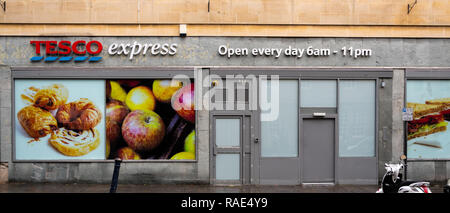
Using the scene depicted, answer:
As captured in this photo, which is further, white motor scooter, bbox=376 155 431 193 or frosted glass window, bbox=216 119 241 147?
frosted glass window, bbox=216 119 241 147

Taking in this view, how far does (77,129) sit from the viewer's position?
11.0m

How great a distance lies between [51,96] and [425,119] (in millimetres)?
11175

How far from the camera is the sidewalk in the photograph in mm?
10203

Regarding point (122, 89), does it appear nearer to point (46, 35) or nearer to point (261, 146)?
point (46, 35)

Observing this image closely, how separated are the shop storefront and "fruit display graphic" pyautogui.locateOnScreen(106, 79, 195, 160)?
0.03 m

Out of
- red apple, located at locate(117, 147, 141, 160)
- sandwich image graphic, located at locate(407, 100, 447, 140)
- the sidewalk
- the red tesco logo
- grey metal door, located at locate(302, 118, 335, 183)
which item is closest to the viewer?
the sidewalk

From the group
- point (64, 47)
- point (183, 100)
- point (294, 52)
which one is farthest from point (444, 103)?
point (64, 47)

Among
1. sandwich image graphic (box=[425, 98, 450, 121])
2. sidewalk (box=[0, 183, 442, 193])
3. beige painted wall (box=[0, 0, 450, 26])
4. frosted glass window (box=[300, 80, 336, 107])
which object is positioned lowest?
sidewalk (box=[0, 183, 442, 193])

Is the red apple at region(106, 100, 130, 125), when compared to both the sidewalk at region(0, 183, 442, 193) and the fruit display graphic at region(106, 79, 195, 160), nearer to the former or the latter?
the fruit display graphic at region(106, 79, 195, 160)

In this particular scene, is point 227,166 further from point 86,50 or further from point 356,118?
point 86,50

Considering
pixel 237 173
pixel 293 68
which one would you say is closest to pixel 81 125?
pixel 237 173

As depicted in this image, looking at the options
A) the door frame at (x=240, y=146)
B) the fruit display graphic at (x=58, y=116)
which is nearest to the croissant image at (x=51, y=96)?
the fruit display graphic at (x=58, y=116)

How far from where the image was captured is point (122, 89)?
1098cm

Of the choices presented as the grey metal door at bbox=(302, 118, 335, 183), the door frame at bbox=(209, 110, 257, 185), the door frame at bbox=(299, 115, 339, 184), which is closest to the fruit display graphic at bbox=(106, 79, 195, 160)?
the door frame at bbox=(209, 110, 257, 185)
